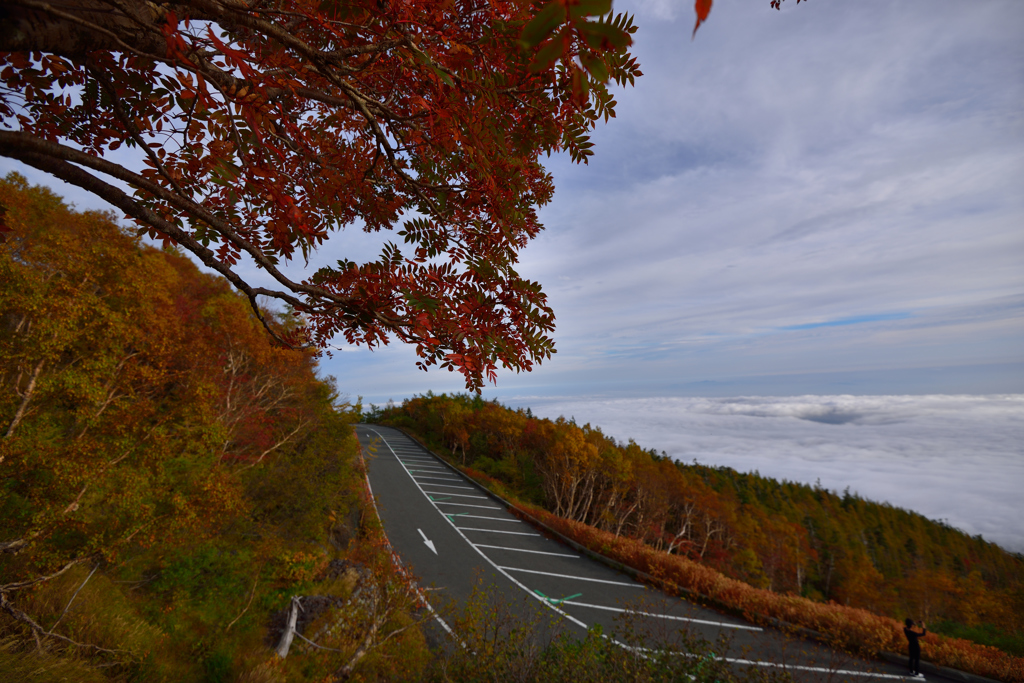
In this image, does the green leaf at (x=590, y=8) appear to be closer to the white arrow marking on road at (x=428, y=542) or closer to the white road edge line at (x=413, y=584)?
the white road edge line at (x=413, y=584)

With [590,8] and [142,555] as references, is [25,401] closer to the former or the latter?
[142,555]

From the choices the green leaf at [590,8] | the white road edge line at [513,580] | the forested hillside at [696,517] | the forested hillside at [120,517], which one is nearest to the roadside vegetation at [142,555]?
the forested hillside at [120,517]

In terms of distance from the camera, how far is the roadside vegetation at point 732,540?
951 cm

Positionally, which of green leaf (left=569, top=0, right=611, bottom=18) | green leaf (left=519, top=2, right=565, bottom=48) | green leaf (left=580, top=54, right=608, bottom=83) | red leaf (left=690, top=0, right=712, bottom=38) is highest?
green leaf (left=580, top=54, right=608, bottom=83)

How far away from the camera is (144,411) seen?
6.76 metres

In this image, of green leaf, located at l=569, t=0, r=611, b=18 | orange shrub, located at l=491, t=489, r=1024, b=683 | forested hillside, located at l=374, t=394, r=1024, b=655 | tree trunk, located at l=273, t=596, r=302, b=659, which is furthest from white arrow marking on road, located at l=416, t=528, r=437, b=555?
green leaf, located at l=569, t=0, r=611, b=18

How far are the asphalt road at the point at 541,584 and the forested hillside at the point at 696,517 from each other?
8.18 metres

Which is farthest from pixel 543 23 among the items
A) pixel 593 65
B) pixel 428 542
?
pixel 428 542

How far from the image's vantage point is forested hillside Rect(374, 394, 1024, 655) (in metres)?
25.3

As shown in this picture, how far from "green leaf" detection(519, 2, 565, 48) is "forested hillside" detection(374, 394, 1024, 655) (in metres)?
20.8

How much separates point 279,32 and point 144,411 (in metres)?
7.79

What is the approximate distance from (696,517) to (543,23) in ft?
127

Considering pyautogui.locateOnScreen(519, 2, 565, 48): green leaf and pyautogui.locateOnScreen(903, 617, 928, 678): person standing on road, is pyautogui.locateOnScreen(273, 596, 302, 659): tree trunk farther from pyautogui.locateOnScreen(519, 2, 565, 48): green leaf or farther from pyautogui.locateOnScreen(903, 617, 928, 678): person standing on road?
pyautogui.locateOnScreen(903, 617, 928, 678): person standing on road

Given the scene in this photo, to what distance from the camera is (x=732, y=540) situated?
110 feet
